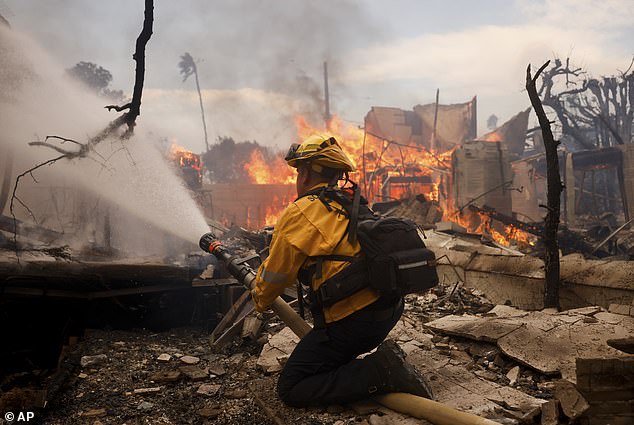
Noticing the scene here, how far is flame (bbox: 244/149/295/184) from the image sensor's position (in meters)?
33.7

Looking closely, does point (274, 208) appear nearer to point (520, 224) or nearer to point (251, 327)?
point (520, 224)

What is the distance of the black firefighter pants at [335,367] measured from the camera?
3141 millimetres

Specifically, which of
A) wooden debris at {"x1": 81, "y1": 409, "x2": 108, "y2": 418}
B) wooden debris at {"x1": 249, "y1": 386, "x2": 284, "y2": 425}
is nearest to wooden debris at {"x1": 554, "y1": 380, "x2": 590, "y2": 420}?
wooden debris at {"x1": 249, "y1": 386, "x2": 284, "y2": 425}

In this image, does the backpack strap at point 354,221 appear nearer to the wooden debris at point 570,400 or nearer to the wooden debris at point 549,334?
the wooden debris at point 570,400

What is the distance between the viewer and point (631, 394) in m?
2.65

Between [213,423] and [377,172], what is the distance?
68.8ft

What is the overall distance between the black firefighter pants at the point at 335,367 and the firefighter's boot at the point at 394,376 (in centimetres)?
3

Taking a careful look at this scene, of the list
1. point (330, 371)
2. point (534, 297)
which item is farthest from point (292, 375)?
point (534, 297)

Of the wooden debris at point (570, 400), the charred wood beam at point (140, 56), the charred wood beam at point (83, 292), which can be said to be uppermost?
the charred wood beam at point (140, 56)

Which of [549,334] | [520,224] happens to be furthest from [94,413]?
[520,224]

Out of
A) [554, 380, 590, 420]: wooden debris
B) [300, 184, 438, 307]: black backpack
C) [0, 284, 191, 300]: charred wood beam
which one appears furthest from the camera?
[0, 284, 191, 300]: charred wood beam

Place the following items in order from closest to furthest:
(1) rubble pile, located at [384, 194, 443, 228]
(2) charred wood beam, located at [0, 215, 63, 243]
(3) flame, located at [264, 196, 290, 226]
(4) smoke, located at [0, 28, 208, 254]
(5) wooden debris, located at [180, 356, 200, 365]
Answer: (5) wooden debris, located at [180, 356, 200, 365], (2) charred wood beam, located at [0, 215, 63, 243], (4) smoke, located at [0, 28, 208, 254], (1) rubble pile, located at [384, 194, 443, 228], (3) flame, located at [264, 196, 290, 226]

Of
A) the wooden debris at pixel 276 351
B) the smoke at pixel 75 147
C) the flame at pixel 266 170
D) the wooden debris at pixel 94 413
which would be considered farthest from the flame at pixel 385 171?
the wooden debris at pixel 94 413

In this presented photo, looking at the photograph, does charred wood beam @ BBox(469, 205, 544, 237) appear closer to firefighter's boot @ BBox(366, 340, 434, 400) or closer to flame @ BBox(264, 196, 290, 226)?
firefighter's boot @ BBox(366, 340, 434, 400)
